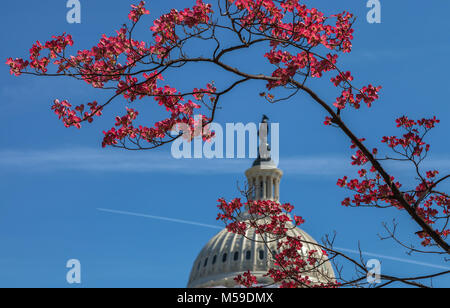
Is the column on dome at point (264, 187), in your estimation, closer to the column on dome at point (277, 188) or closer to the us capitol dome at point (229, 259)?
the us capitol dome at point (229, 259)

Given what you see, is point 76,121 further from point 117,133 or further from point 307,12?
point 307,12

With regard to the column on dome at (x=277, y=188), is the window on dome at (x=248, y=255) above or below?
below

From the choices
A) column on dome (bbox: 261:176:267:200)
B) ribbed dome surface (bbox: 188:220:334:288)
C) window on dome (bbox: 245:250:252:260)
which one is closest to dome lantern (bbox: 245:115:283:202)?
column on dome (bbox: 261:176:267:200)

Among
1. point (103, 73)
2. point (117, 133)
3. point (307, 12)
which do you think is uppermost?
point (307, 12)

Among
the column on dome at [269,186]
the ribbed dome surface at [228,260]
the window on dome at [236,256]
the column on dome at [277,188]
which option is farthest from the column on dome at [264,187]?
the window on dome at [236,256]

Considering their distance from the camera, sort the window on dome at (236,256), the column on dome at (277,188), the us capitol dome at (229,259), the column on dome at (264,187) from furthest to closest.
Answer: the column on dome at (277,188)
the column on dome at (264,187)
the window on dome at (236,256)
the us capitol dome at (229,259)

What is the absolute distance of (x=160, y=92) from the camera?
15.1 m

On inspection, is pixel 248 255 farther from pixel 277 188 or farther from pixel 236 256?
pixel 277 188

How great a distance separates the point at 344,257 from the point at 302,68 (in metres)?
3.93

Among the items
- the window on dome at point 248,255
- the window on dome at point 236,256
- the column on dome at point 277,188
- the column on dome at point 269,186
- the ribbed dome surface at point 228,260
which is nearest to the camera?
the ribbed dome surface at point 228,260

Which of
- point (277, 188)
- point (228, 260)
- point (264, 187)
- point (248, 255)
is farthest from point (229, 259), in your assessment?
point (277, 188)

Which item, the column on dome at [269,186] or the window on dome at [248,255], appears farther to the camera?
the column on dome at [269,186]
